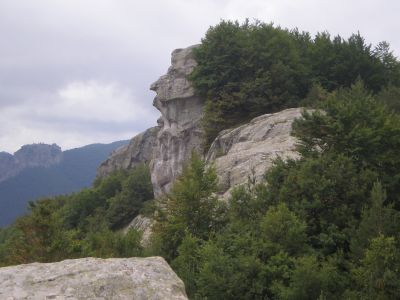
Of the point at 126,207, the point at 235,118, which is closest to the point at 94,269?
the point at 235,118

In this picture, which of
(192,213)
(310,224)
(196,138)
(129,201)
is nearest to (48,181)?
(129,201)

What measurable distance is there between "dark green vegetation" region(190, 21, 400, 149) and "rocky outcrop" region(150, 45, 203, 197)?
1.66 metres

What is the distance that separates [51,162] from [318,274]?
172925mm

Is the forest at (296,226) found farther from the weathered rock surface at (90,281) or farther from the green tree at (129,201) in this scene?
the green tree at (129,201)

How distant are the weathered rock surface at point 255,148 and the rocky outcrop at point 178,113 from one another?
9056 mm

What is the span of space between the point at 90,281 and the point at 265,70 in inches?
1065

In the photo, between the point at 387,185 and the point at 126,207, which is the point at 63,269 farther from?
the point at 126,207

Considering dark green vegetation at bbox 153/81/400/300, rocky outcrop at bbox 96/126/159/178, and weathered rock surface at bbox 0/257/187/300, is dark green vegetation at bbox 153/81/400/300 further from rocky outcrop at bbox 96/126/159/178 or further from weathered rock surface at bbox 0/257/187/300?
rocky outcrop at bbox 96/126/159/178

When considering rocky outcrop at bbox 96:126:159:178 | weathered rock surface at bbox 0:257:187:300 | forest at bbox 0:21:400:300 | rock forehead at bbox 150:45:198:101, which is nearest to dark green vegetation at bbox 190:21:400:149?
rock forehead at bbox 150:45:198:101

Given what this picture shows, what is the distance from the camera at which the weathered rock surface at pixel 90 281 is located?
362 cm

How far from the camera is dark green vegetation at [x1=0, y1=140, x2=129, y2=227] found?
10919cm

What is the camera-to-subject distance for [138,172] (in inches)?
1773

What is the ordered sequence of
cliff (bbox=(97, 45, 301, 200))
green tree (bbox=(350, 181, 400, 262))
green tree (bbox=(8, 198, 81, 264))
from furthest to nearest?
cliff (bbox=(97, 45, 301, 200)) → green tree (bbox=(8, 198, 81, 264)) → green tree (bbox=(350, 181, 400, 262))

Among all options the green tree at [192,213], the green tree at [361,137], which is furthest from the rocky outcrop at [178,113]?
the green tree at [361,137]
